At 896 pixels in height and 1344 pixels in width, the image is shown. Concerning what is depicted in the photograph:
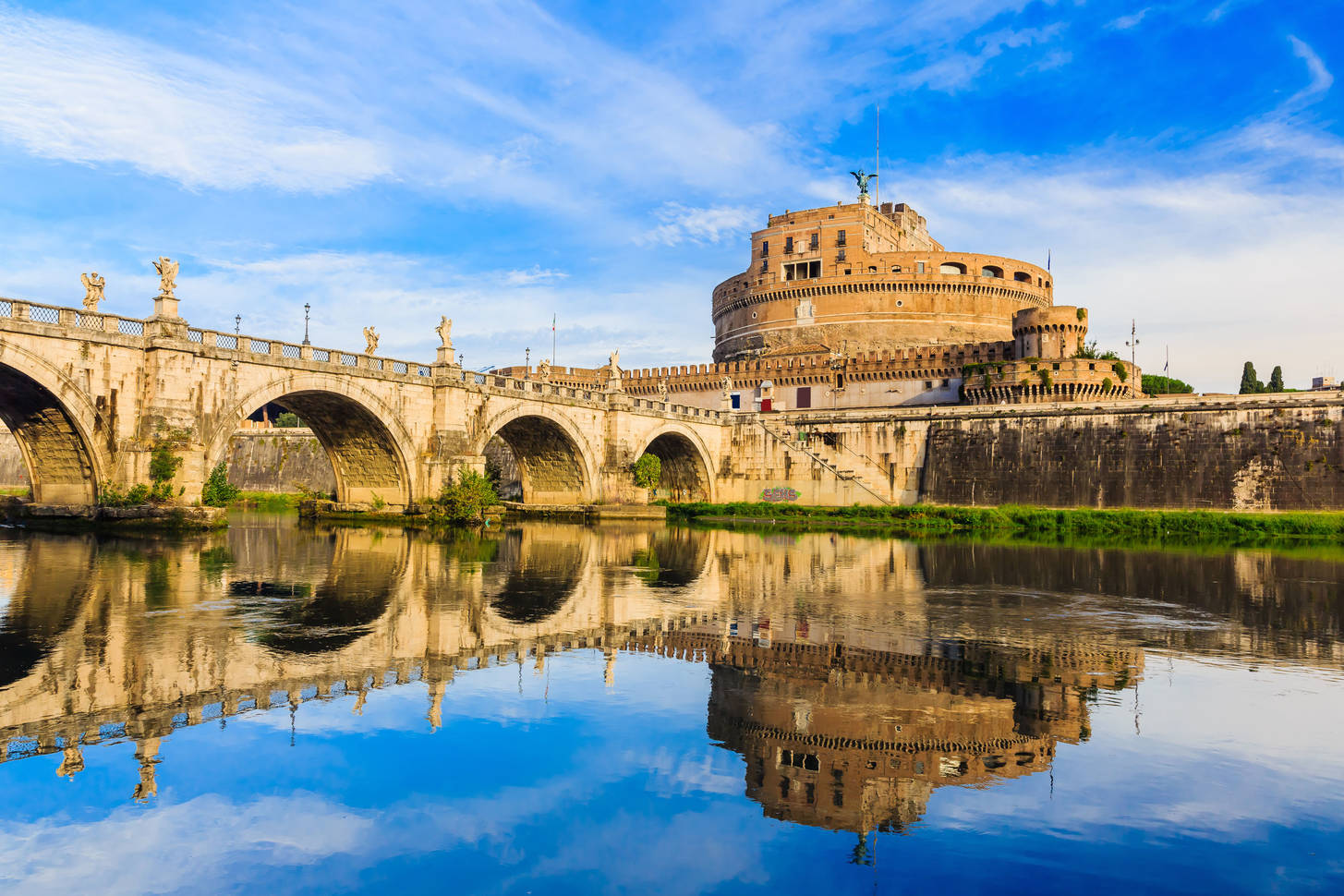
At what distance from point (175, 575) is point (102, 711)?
473 inches

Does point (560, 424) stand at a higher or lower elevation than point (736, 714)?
higher

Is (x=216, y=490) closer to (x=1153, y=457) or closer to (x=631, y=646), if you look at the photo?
(x=631, y=646)

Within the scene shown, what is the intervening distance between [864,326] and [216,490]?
2207 inches

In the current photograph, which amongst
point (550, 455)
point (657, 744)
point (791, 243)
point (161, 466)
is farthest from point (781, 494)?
point (657, 744)

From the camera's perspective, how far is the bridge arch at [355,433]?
3644cm

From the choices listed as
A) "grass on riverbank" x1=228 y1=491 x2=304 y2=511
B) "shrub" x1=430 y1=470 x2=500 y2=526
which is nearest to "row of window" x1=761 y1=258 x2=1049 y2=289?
"grass on riverbank" x1=228 y1=491 x2=304 y2=511

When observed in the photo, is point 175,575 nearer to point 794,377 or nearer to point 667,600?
point 667,600

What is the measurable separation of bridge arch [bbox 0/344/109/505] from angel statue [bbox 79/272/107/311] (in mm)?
3117

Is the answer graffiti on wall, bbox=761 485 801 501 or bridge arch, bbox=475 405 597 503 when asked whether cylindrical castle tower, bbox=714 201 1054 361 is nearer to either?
graffiti on wall, bbox=761 485 801 501

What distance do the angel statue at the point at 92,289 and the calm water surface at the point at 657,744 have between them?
17.2 metres

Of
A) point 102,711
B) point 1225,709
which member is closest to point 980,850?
point 1225,709

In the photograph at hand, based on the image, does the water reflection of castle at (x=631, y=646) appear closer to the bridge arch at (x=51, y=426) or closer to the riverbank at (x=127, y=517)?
the riverbank at (x=127, y=517)

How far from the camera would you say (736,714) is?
398 inches

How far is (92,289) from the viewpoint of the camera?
31.2 m
